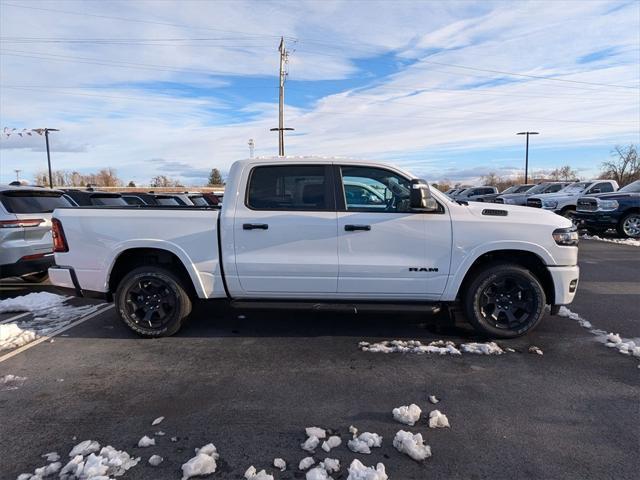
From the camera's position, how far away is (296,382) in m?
3.89

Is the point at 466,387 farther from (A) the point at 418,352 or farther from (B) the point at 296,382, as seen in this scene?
(B) the point at 296,382

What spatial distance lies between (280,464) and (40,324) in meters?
4.35

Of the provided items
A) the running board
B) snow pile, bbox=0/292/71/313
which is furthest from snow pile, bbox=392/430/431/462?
snow pile, bbox=0/292/71/313

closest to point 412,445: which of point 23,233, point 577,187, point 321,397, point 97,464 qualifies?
point 321,397

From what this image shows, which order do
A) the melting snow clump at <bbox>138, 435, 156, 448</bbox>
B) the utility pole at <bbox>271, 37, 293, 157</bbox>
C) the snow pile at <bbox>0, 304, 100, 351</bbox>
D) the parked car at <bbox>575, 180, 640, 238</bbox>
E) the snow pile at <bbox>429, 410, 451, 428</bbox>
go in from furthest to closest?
the utility pole at <bbox>271, 37, 293, 157</bbox> → the parked car at <bbox>575, 180, 640, 238</bbox> → the snow pile at <bbox>0, 304, 100, 351</bbox> → the snow pile at <bbox>429, 410, 451, 428</bbox> → the melting snow clump at <bbox>138, 435, 156, 448</bbox>

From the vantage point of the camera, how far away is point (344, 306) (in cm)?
476

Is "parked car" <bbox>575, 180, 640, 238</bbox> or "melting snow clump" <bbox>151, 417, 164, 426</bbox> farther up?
"parked car" <bbox>575, 180, 640, 238</bbox>

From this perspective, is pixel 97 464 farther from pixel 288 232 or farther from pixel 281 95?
pixel 281 95

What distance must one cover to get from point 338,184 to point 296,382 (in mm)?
2087

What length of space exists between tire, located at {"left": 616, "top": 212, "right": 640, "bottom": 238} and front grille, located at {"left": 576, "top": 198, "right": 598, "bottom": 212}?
2.77ft

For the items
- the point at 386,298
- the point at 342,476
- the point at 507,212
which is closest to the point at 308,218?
the point at 386,298

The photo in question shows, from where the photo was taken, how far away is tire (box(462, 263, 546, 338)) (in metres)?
4.66

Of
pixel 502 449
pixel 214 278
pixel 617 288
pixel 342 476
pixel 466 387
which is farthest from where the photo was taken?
pixel 617 288

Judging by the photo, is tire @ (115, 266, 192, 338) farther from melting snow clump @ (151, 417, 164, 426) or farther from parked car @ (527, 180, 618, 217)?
parked car @ (527, 180, 618, 217)
